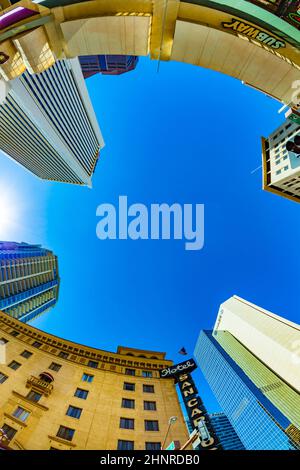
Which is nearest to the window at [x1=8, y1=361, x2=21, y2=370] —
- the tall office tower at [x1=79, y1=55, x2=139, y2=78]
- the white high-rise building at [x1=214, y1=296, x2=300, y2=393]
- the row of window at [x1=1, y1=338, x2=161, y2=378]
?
the row of window at [x1=1, y1=338, x2=161, y2=378]

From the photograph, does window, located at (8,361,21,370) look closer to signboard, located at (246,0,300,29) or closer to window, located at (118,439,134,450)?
window, located at (118,439,134,450)

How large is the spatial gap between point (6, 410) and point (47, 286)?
145m

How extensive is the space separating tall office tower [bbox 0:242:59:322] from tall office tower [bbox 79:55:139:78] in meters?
111

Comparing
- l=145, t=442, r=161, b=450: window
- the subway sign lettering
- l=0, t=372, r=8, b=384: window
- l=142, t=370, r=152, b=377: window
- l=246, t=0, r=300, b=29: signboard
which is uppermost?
l=246, t=0, r=300, b=29: signboard

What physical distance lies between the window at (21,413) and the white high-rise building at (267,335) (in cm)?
13865

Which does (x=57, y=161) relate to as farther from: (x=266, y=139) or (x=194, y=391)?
(x=194, y=391)

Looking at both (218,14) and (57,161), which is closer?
(218,14)

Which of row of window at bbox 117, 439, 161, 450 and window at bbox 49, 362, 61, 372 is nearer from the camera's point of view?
row of window at bbox 117, 439, 161, 450

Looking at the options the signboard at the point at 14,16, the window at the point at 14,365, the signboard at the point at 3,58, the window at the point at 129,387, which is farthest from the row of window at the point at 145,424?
the signboard at the point at 14,16

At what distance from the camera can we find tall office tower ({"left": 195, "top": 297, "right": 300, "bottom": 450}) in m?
116

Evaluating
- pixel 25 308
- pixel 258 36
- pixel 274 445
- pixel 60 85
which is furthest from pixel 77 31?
pixel 274 445

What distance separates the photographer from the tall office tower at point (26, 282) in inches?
3925

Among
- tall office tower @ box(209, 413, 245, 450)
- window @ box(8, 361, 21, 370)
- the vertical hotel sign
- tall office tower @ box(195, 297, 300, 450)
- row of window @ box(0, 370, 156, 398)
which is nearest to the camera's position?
the vertical hotel sign

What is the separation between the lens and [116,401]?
24922mm
